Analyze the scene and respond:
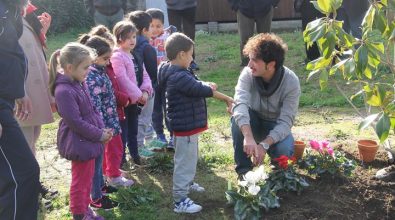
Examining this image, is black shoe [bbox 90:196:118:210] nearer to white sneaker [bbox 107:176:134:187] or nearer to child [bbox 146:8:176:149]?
white sneaker [bbox 107:176:134:187]

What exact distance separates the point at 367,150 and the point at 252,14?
440cm

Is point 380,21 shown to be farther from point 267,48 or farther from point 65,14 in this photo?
point 65,14

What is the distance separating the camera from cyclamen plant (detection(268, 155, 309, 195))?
369 cm

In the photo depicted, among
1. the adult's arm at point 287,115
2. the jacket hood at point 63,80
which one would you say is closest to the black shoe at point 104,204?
the jacket hood at point 63,80

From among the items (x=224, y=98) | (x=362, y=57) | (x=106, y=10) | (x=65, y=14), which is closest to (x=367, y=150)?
(x=224, y=98)

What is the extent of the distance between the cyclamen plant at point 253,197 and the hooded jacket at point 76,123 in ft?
3.39

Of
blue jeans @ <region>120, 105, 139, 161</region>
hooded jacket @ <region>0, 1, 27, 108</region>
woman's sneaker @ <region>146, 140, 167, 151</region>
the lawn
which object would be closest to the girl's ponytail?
hooded jacket @ <region>0, 1, 27, 108</region>

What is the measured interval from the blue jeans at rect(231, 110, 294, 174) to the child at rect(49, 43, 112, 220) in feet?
3.81

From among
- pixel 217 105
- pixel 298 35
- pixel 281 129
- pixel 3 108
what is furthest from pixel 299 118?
pixel 298 35

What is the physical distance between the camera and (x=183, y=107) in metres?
3.66

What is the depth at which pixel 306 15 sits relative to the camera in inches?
327

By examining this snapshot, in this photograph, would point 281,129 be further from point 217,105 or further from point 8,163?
point 217,105

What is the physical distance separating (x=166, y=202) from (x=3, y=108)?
61.9 inches

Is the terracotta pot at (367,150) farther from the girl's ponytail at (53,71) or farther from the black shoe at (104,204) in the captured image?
the girl's ponytail at (53,71)
